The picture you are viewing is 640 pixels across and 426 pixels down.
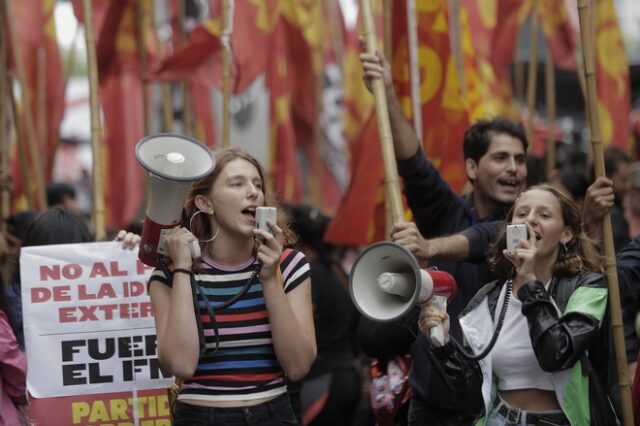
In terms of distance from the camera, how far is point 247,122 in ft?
49.2

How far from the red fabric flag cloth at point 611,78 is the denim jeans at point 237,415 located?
6.06m

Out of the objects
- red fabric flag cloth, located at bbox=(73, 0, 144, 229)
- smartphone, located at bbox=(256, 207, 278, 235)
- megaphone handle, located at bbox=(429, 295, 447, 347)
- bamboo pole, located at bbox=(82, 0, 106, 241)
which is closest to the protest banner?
bamboo pole, located at bbox=(82, 0, 106, 241)

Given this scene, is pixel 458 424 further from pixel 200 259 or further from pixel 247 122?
pixel 247 122

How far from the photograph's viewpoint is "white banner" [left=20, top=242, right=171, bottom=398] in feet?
15.6

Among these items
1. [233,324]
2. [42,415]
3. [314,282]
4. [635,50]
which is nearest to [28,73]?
[314,282]

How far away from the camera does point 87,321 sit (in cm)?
482

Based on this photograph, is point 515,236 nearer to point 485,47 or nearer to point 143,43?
point 143,43

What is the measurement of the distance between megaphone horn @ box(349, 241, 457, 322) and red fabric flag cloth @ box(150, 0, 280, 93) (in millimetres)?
3599

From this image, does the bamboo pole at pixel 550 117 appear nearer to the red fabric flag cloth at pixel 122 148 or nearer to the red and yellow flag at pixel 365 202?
the red and yellow flag at pixel 365 202

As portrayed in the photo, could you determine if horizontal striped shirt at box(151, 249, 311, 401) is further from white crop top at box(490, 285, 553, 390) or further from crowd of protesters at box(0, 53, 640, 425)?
white crop top at box(490, 285, 553, 390)

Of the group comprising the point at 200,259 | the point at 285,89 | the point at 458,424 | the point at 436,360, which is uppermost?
the point at 285,89

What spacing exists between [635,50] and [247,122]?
1784 cm

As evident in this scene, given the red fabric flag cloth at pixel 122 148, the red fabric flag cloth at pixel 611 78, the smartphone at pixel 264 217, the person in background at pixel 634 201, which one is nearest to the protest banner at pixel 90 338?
the smartphone at pixel 264 217

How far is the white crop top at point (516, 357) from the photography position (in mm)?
4055
